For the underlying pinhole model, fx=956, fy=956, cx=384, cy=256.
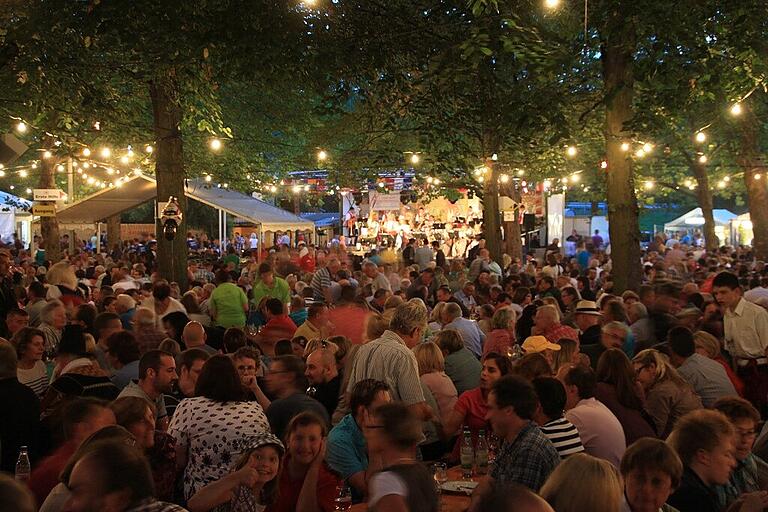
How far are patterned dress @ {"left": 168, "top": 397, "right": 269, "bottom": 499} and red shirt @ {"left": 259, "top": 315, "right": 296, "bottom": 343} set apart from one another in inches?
181

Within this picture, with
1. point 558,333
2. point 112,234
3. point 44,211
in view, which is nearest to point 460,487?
point 558,333

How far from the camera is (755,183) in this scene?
25797 millimetres

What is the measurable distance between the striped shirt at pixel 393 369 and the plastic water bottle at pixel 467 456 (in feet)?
1.57

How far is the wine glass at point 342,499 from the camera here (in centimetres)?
493

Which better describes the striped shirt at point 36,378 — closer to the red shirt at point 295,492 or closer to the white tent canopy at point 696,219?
the red shirt at point 295,492

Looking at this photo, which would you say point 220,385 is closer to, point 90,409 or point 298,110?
point 90,409

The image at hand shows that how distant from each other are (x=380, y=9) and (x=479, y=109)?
2.30m

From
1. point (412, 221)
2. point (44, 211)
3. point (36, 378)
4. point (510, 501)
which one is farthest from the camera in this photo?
point (412, 221)

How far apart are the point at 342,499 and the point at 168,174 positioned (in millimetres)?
12711

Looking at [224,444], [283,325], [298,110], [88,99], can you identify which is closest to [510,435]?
[224,444]

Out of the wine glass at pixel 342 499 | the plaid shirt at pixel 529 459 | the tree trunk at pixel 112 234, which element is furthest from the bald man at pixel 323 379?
the tree trunk at pixel 112 234

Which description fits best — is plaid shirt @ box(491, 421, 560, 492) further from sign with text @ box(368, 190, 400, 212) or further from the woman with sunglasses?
sign with text @ box(368, 190, 400, 212)

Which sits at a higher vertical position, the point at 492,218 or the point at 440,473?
the point at 492,218

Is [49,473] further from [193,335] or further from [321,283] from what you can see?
[321,283]
